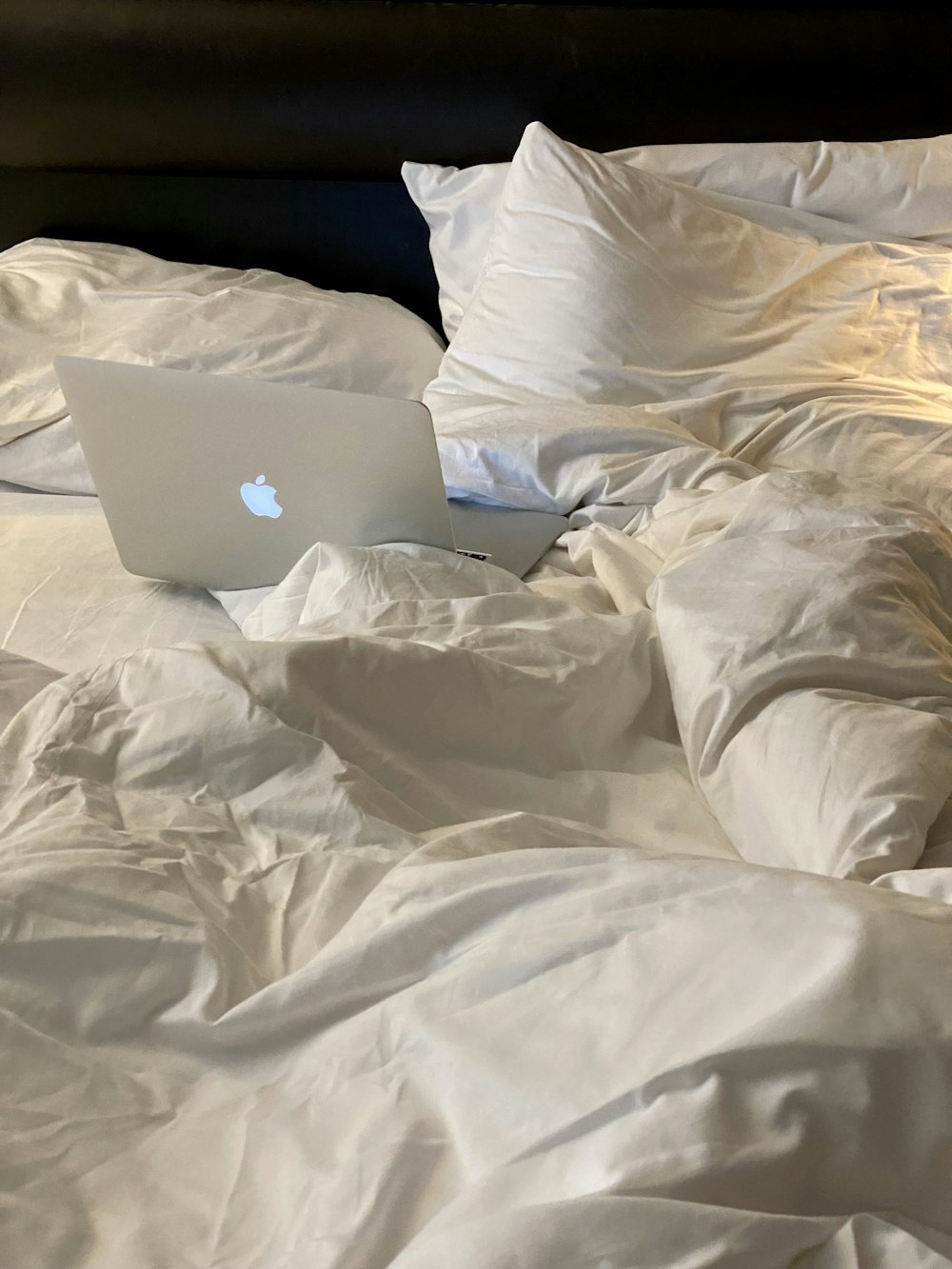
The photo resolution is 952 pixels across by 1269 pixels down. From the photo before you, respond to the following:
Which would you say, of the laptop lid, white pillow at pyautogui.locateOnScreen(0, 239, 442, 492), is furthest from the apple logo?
white pillow at pyautogui.locateOnScreen(0, 239, 442, 492)

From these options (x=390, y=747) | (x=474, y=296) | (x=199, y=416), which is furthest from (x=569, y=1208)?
(x=474, y=296)

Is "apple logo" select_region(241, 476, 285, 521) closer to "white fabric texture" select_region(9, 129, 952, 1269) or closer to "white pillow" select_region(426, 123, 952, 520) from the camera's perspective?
"white fabric texture" select_region(9, 129, 952, 1269)

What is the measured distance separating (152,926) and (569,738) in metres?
0.38

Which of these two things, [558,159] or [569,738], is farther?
[558,159]

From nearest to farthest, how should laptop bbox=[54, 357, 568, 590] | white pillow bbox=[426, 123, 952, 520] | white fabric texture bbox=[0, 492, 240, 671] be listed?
laptop bbox=[54, 357, 568, 590] < white fabric texture bbox=[0, 492, 240, 671] < white pillow bbox=[426, 123, 952, 520]

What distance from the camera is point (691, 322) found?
1.53 meters

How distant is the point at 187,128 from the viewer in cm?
188

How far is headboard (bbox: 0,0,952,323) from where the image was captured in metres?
1.75

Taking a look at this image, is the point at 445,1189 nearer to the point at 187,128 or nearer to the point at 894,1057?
the point at 894,1057

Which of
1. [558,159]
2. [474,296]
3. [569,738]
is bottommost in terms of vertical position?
[569,738]

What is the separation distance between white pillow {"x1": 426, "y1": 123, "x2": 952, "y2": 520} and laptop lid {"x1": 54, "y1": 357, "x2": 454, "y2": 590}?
0.93 feet

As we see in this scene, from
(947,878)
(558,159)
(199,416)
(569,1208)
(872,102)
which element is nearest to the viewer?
(569,1208)

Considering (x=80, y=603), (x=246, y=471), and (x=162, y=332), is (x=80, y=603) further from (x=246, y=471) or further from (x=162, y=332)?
(x=162, y=332)

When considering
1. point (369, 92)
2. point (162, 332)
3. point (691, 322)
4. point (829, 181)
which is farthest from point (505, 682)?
point (369, 92)
